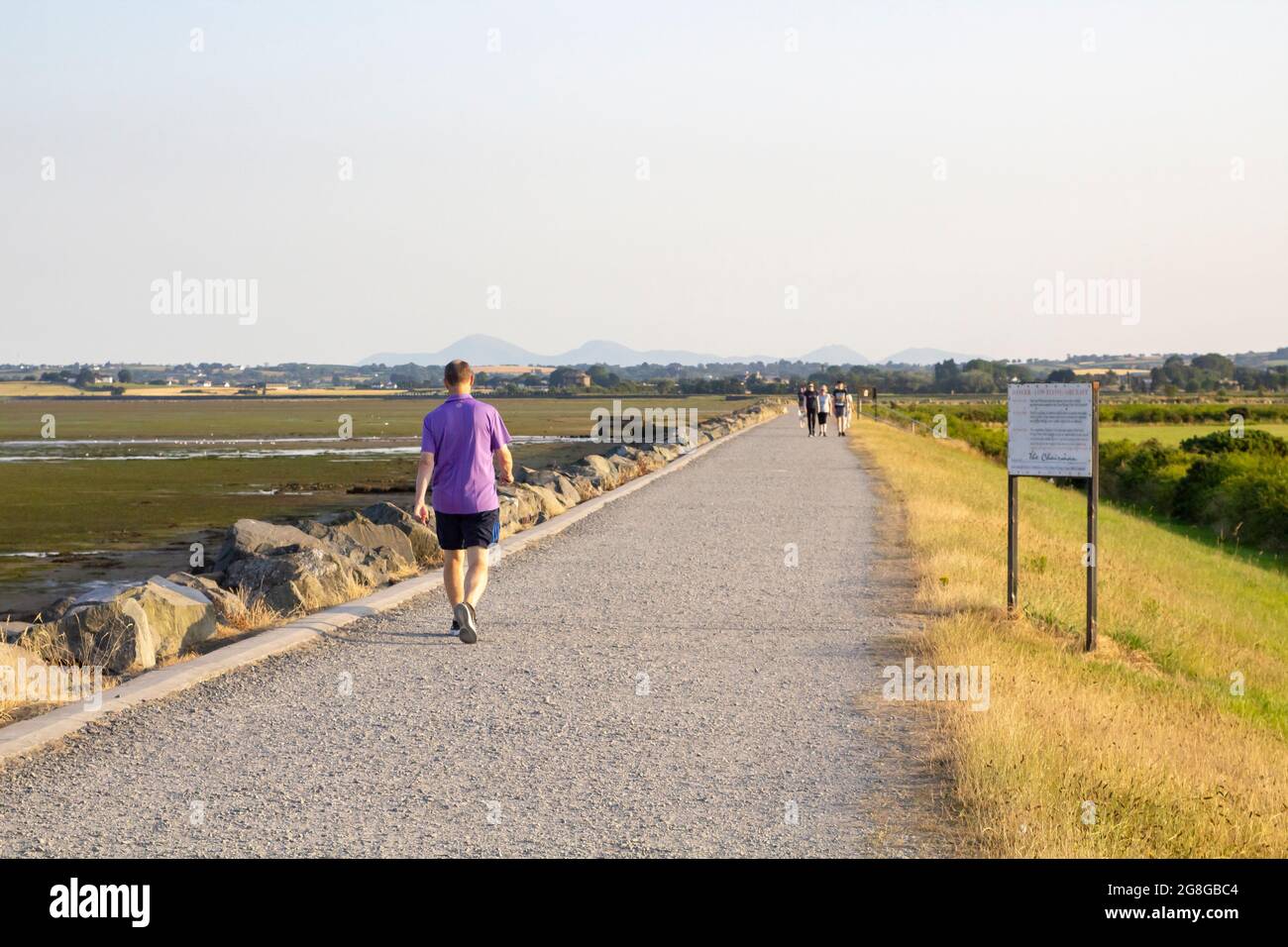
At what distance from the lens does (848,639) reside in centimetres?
1002

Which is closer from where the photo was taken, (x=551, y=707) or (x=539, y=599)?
(x=551, y=707)

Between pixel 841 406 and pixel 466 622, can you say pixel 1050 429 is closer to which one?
pixel 466 622

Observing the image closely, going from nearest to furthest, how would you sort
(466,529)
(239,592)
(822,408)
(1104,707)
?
(1104,707) < (466,529) < (239,592) < (822,408)

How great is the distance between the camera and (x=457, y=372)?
9.87 m

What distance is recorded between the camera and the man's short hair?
32.4ft

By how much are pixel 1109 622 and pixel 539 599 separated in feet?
16.8

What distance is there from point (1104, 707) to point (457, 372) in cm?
481

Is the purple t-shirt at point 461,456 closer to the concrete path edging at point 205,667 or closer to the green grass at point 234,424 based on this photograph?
the concrete path edging at point 205,667

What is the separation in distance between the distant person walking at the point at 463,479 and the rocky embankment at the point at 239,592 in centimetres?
181

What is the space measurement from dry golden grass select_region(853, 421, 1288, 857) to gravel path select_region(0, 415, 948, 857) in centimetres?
38
